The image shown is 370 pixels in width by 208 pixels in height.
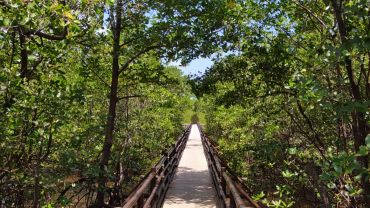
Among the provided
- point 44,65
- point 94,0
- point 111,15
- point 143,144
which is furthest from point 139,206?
point 143,144

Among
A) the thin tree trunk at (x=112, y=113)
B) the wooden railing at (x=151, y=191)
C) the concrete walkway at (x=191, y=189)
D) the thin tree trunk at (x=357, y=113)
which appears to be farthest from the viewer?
the concrete walkway at (x=191, y=189)

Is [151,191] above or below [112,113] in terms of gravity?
below

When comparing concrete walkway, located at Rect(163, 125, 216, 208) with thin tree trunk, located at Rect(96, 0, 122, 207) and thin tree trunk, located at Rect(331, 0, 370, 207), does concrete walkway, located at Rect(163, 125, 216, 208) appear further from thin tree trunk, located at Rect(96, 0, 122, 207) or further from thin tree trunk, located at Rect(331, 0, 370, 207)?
thin tree trunk, located at Rect(331, 0, 370, 207)

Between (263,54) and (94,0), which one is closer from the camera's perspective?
(94,0)

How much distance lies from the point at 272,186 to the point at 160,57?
4.69 m

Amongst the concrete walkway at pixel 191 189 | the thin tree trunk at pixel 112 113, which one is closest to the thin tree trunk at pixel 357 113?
the thin tree trunk at pixel 112 113

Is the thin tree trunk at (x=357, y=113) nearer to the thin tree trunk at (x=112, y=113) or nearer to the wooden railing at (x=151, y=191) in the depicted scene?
the wooden railing at (x=151, y=191)

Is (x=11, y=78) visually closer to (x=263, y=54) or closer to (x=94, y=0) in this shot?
(x=94, y=0)

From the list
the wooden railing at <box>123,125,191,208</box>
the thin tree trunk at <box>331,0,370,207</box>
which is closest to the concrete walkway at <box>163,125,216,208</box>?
the wooden railing at <box>123,125,191,208</box>

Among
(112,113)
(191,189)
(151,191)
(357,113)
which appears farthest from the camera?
(191,189)

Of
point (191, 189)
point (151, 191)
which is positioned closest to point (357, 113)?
point (151, 191)

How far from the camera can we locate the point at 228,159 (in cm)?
1466

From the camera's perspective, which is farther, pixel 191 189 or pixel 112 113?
pixel 191 189

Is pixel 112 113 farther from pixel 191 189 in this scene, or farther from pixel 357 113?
pixel 357 113
